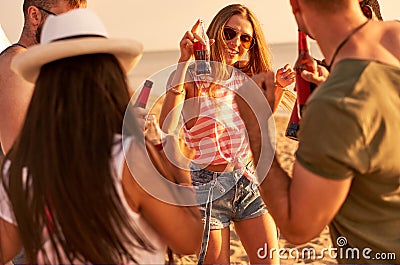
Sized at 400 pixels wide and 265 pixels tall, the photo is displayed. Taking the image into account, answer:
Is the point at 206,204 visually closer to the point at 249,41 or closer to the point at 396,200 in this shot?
the point at 249,41

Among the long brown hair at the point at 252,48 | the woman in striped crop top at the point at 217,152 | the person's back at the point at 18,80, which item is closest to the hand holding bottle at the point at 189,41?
the woman in striped crop top at the point at 217,152

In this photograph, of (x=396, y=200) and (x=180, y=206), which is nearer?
(x=180, y=206)

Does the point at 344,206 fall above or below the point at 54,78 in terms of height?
below

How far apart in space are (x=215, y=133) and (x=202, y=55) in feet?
1.67

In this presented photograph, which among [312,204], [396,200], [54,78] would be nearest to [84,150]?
[54,78]

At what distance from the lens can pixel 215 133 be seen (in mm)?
4539

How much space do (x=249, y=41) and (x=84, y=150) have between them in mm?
2767

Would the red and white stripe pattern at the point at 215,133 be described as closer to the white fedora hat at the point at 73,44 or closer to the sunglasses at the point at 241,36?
the sunglasses at the point at 241,36

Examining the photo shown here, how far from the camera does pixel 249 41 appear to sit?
4828 mm

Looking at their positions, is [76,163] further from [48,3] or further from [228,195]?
[228,195]

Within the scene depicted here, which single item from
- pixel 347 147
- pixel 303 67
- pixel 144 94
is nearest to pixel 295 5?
pixel 303 67

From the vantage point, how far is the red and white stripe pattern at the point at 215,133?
452 cm

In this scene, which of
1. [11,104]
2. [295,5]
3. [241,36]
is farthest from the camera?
[241,36]

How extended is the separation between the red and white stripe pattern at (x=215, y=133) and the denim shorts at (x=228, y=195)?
0.29 feet
